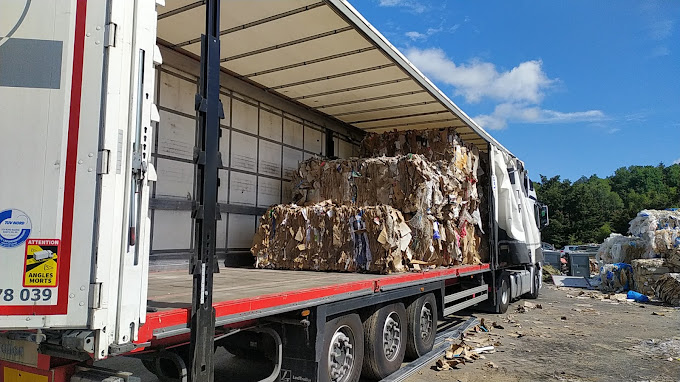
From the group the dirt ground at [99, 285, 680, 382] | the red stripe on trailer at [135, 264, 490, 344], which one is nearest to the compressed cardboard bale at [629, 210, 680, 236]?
the dirt ground at [99, 285, 680, 382]

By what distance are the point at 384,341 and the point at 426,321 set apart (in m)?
1.36

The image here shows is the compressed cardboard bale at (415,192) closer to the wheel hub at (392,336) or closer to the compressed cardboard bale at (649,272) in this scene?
the wheel hub at (392,336)

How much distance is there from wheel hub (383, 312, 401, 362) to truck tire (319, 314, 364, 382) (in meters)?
0.65

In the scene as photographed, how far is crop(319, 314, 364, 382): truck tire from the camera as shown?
14.9 ft

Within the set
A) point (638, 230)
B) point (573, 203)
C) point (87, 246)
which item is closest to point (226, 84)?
point (87, 246)

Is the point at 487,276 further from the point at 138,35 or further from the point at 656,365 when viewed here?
the point at 138,35

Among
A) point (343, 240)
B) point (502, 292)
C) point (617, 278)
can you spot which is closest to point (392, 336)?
point (343, 240)

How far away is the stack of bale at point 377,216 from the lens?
6.50 meters

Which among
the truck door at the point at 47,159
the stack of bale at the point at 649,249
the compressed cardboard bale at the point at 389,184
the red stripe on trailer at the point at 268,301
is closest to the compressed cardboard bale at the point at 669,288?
the stack of bale at the point at 649,249

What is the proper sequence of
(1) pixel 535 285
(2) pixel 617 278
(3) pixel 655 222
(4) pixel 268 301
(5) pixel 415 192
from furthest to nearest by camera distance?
(3) pixel 655 222 < (2) pixel 617 278 < (1) pixel 535 285 < (5) pixel 415 192 < (4) pixel 268 301

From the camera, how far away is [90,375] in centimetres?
265

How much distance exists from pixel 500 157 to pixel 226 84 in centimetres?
584

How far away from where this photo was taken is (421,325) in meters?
6.67

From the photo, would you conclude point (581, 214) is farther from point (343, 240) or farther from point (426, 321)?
point (343, 240)
